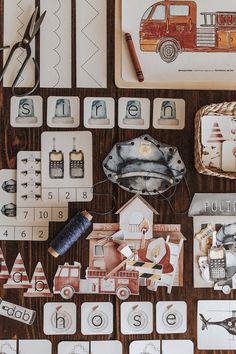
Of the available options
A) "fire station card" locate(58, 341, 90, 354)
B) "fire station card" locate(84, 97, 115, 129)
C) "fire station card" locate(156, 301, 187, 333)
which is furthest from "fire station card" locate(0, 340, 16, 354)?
"fire station card" locate(84, 97, 115, 129)

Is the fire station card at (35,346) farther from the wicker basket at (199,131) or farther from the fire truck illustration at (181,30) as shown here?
the fire truck illustration at (181,30)

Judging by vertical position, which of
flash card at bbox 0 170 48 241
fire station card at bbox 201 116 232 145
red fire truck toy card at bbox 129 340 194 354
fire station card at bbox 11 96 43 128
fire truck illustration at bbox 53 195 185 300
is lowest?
red fire truck toy card at bbox 129 340 194 354

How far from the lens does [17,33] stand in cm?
132

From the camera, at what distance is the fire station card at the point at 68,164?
4.33 feet

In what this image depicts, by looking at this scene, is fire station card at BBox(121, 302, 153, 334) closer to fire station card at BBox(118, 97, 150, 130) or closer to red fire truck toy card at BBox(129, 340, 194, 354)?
red fire truck toy card at BBox(129, 340, 194, 354)

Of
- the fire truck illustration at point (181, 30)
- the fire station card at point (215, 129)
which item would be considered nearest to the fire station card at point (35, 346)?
the fire station card at point (215, 129)

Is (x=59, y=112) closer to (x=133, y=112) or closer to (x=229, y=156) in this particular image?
(x=133, y=112)

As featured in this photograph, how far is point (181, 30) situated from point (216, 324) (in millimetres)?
758

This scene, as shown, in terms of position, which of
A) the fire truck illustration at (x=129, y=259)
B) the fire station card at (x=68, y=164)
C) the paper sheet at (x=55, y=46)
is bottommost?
the fire truck illustration at (x=129, y=259)

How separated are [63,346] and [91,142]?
519mm

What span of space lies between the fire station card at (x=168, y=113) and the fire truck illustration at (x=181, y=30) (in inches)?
4.2

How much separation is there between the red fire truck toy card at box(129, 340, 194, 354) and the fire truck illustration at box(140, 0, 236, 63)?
0.72m

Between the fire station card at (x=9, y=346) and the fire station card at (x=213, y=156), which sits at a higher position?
the fire station card at (x=213, y=156)

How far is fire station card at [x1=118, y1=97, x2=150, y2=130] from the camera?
133cm
